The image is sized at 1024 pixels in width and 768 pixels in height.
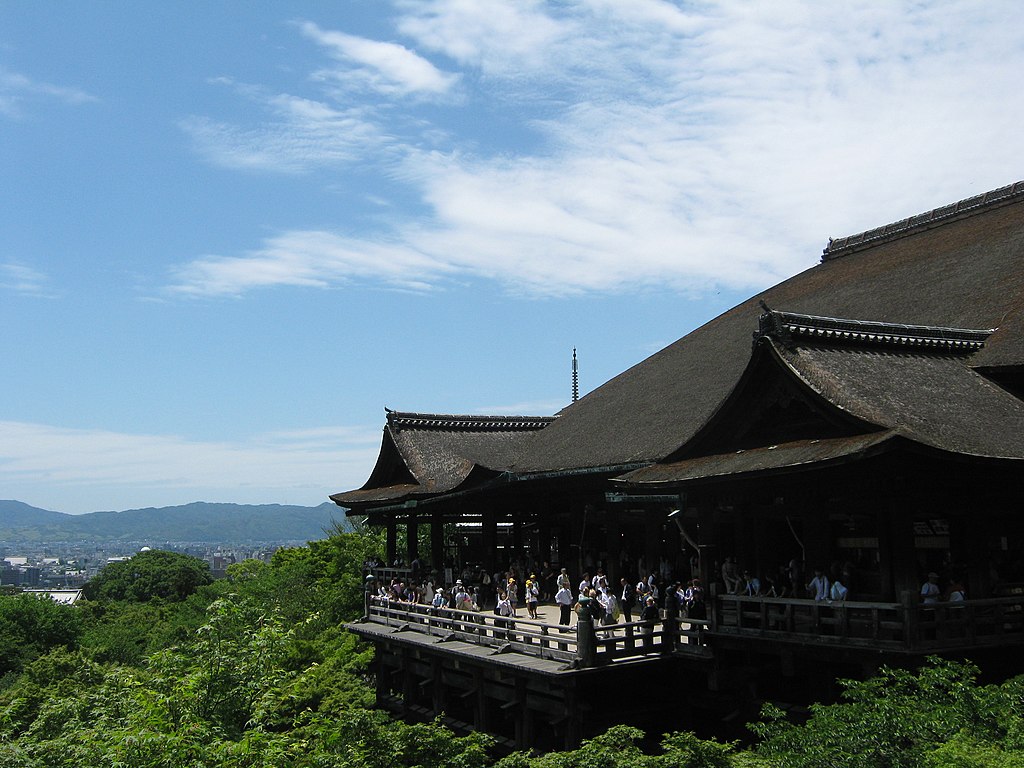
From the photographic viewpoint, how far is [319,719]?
2052 cm

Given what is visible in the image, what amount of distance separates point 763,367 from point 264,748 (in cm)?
1154

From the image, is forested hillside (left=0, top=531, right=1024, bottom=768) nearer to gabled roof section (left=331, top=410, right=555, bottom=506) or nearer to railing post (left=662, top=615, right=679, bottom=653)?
railing post (left=662, top=615, right=679, bottom=653)

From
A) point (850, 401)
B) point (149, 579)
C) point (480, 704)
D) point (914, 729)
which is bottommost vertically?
point (149, 579)

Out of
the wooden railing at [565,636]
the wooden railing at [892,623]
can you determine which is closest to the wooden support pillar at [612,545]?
the wooden railing at [565,636]

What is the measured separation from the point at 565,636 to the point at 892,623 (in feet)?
29.7

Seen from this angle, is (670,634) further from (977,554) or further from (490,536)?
(490,536)

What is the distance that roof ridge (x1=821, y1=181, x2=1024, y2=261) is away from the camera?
29734 mm

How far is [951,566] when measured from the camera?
1909cm

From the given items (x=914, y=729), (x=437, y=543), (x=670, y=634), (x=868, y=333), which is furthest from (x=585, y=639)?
(x=437, y=543)

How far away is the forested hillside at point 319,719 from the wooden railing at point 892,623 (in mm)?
758

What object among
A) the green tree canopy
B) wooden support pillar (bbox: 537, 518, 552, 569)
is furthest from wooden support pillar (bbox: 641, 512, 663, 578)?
the green tree canopy

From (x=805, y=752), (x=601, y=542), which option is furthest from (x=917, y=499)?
(x=601, y=542)

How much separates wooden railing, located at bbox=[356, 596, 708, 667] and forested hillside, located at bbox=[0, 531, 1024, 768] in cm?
222

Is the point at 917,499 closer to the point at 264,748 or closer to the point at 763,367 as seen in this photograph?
the point at 763,367
